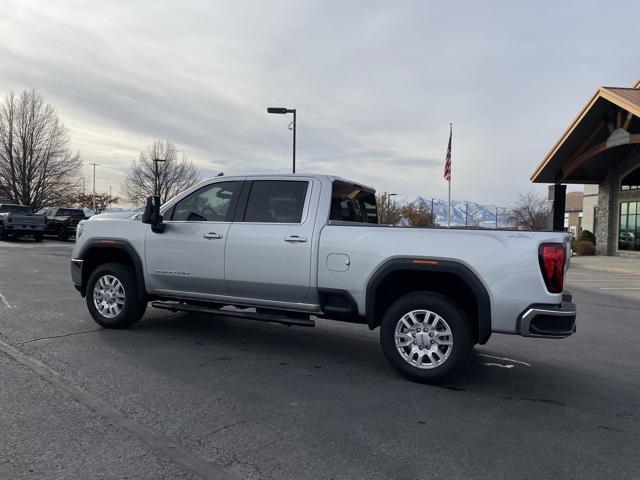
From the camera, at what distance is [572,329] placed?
173 inches

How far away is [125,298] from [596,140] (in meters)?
27.1

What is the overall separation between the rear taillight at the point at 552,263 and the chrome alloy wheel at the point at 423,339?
939 millimetres

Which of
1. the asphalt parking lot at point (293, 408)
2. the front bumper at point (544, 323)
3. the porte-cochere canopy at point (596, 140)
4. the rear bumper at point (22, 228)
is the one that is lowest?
the asphalt parking lot at point (293, 408)

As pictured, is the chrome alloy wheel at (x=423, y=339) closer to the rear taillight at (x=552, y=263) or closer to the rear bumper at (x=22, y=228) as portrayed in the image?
the rear taillight at (x=552, y=263)

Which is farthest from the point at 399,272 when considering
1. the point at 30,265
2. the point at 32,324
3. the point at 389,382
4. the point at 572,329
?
the point at 30,265

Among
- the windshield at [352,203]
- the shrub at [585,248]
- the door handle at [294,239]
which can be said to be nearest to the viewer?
the door handle at [294,239]

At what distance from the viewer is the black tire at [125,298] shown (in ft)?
21.0

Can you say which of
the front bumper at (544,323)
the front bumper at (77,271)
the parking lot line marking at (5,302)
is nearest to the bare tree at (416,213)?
the parking lot line marking at (5,302)

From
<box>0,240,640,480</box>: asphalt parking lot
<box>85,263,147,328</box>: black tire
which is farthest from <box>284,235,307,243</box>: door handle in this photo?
<box>85,263,147,328</box>: black tire

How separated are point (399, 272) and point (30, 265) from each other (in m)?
12.7

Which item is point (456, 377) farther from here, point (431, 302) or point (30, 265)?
point (30, 265)

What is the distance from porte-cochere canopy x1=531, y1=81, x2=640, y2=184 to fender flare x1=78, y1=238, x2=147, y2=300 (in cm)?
2007

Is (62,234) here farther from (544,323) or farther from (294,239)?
(544,323)

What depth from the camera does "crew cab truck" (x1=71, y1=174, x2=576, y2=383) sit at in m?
4.42
